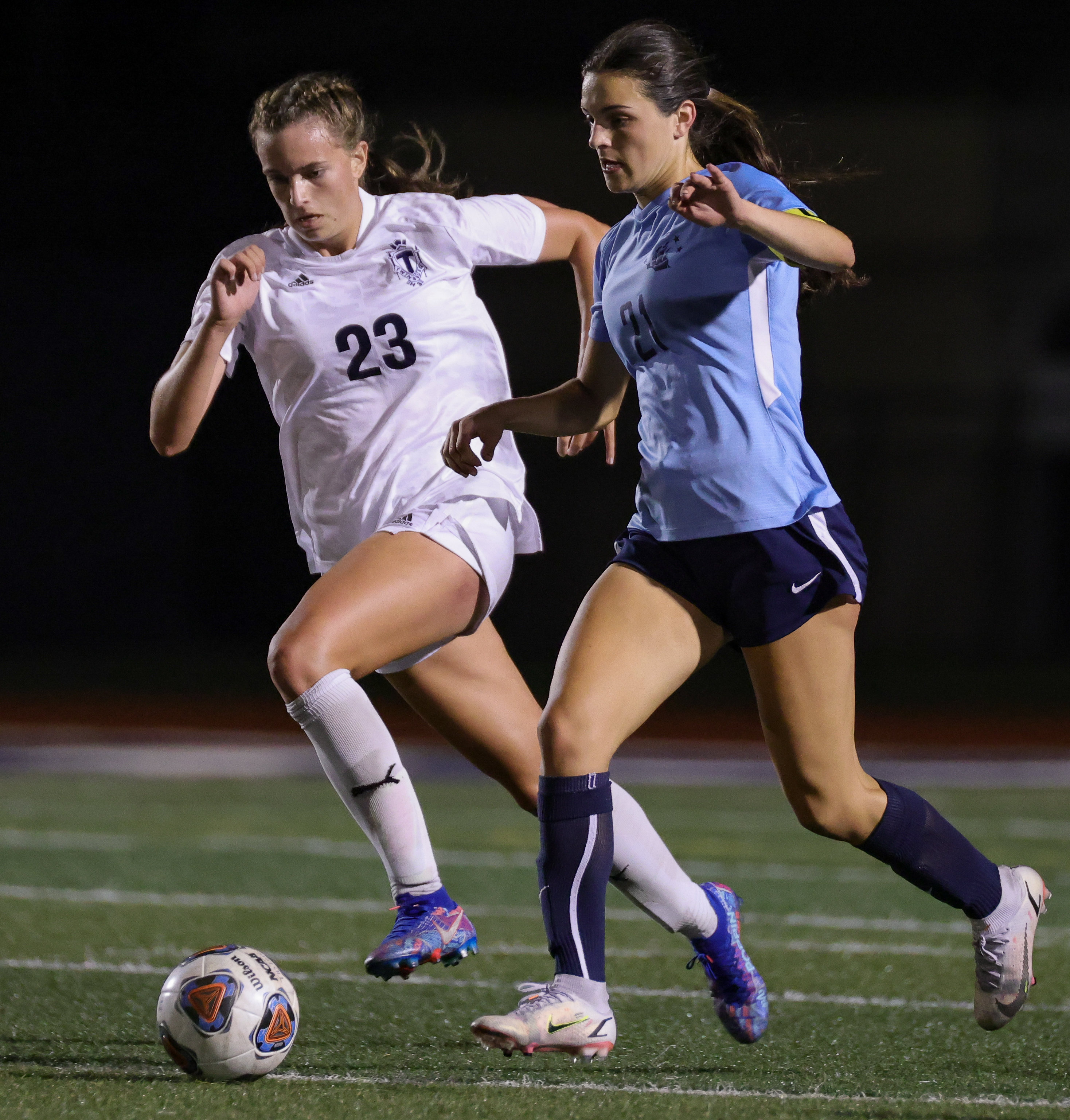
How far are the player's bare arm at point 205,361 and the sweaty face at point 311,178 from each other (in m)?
0.18

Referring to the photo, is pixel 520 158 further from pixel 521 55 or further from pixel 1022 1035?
pixel 1022 1035

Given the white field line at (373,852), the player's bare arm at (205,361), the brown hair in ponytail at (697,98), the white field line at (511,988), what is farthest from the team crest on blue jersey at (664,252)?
the white field line at (373,852)

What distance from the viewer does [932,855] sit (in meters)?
3.49

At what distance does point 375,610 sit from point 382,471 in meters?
0.45

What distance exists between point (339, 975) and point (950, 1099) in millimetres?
2115

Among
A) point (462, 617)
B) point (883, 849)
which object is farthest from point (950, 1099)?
point (462, 617)

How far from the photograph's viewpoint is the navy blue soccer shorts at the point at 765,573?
128 inches

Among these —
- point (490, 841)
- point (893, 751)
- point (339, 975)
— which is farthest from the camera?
point (893, 751)

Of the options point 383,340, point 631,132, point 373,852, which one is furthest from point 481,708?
point 373,852

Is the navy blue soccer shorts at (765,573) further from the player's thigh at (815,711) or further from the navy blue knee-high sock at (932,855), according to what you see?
the navy blue knee-high sock at (932,855)

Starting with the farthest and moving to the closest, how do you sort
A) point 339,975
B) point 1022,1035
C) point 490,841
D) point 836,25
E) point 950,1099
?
point 836,25
point 490,841
point 339,975
point 1022,1035
point 950,1099

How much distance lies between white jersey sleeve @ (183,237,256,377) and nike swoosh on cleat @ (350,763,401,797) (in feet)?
3.18

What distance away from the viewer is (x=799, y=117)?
3889 millimetres

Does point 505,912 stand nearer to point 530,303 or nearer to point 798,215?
point 798,215
